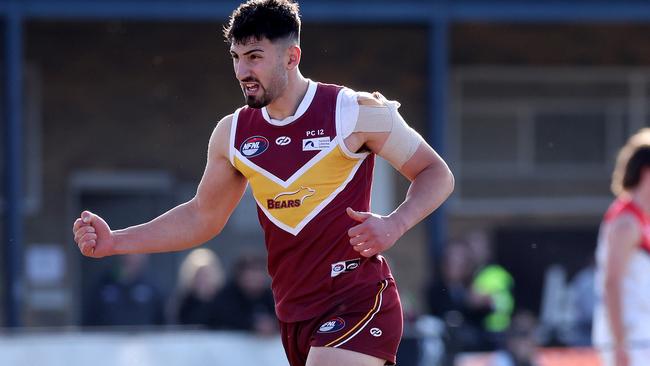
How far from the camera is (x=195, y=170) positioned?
14.6m

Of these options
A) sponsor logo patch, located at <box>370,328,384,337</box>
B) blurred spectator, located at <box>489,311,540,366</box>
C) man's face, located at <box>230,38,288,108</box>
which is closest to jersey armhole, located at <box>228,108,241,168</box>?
man's face, located at <box>230,38,288,108</box>

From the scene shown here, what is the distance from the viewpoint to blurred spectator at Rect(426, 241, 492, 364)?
10.8 m

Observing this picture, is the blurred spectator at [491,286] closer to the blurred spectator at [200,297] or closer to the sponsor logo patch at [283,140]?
the blurred spectator at [200,297]

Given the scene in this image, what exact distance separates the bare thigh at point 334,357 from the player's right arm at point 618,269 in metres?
2.60

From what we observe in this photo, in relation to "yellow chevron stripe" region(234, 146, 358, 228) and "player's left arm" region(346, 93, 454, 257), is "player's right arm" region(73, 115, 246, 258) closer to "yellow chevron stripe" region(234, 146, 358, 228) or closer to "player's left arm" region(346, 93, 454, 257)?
"yellow chevron stripe" region(234, 146, 358, 228)

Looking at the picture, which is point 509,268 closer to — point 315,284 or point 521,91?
point 521,91

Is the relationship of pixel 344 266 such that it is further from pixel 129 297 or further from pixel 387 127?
pixel 129 297

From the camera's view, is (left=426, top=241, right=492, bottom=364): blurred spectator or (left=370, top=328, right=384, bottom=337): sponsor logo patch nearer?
(left=370, top=328, right=384, bottom=337): sponsor logo patch

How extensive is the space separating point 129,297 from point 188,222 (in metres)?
6.29

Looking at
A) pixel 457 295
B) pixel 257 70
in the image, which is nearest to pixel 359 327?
pixel 257 70

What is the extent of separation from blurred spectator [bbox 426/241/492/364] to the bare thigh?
212 inches

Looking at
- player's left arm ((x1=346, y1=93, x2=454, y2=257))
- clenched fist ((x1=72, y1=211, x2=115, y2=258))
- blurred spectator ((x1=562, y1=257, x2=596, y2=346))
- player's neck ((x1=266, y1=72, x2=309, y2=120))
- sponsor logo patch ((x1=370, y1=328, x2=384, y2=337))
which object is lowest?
blurred spectator ((x1=562, y1=257, x2=596, y2=346))

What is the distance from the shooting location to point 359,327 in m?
4.59

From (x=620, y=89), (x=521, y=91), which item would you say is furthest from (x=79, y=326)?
(x=620, y=89)
